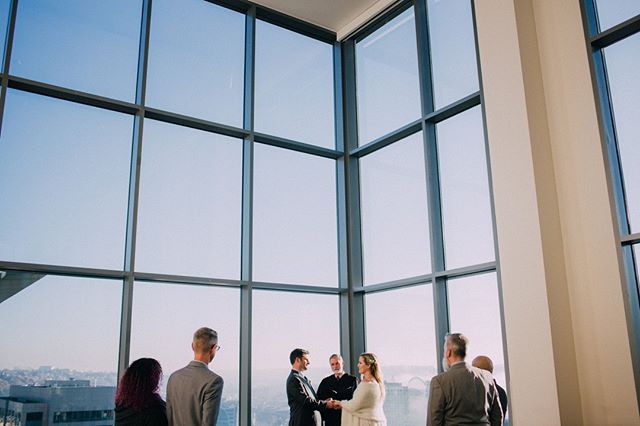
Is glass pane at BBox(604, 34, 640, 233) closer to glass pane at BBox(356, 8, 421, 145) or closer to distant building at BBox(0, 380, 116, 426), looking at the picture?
glass pane at BBox(356, 8, 421, 145)

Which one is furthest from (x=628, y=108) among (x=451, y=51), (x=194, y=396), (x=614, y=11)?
(x=194, y=396)

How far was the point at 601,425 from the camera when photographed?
4.38 meters

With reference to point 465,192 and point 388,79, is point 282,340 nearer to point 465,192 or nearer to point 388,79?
point 465,192

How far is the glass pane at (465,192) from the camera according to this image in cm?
552

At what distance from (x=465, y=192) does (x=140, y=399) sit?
3544 millimetres

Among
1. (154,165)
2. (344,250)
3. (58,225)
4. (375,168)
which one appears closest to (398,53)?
(375,168)

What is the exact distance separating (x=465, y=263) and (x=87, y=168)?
358cm

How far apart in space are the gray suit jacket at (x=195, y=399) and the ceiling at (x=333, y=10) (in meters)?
4.77

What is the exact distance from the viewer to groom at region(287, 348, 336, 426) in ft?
17.8

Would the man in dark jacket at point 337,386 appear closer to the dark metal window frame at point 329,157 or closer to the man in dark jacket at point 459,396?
the dark metal window frame at point 329,157

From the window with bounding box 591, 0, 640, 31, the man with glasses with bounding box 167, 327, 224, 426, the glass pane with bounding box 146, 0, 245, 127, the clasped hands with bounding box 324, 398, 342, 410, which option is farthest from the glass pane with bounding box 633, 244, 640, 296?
the glass pane with bounding box 146, 0, 245, 127

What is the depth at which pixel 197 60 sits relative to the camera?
6.51 meters

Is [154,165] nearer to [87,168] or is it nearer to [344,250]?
[87,168]

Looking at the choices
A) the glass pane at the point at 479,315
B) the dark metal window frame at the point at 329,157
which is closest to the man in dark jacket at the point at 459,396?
the glass pane at the point at 479,315
